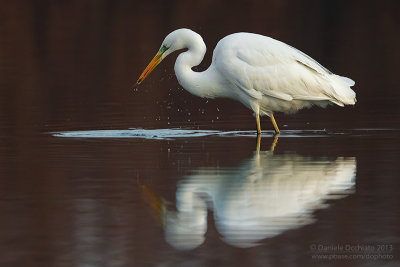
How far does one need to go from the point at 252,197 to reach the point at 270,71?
461 cm

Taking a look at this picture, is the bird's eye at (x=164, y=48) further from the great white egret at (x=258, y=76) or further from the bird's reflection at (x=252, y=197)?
the bird's reflection at (x=252, y=197)

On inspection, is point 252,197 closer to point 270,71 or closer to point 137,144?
point 137,144

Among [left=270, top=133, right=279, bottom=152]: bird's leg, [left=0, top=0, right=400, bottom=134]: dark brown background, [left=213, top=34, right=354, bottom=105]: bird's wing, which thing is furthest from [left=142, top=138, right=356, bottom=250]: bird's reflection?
[left=0, top=0, right=400, bottom=134]: dark brown background

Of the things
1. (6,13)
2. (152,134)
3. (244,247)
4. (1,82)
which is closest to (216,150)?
(152,134)

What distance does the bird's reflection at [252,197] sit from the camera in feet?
23.8

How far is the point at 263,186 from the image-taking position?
8883mm

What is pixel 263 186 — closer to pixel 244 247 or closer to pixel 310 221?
pixel 310 221

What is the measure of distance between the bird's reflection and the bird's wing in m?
2.18

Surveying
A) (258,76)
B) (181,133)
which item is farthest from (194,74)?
(258,76)

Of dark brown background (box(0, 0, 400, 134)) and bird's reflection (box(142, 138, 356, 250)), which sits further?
dark brown background (box(0, 0, 400, 134))

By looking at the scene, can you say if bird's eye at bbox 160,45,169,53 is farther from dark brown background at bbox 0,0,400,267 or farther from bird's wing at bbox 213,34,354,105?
dark brown background at bbox 0,0,400,267

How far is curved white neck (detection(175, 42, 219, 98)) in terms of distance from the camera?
12.9 meters

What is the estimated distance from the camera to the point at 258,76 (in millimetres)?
12648

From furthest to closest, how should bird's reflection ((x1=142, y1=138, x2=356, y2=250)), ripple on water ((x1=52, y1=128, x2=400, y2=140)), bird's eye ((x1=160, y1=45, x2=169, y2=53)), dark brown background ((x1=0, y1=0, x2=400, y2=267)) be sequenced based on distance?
bird's eye ((x1=160, y1=45, x2=169, y2=53))
ripple on water ((x1=52, y1=128, x2=400, y2=140))
bird's reflection ((x1=142, y1=138, x2=356, y2=250))
dark brown background ((x1=0, y1=0, x2=400, y2=267))
